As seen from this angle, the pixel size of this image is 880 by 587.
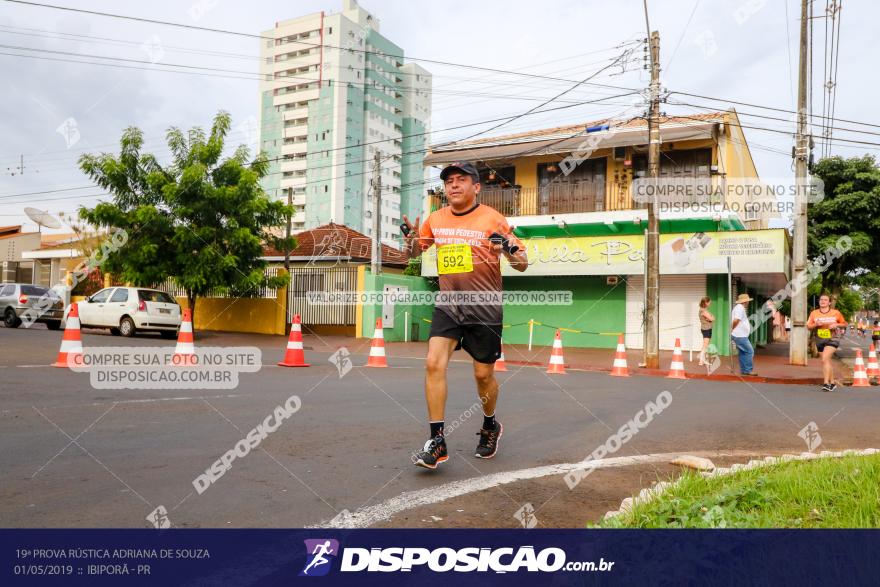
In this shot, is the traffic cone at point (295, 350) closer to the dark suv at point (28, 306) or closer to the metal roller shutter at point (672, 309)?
the dark suv at point (28, 306)

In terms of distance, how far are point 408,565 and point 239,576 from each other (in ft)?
2.02

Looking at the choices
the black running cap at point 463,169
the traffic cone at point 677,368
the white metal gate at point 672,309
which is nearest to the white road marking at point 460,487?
the black running cap at point 463,169

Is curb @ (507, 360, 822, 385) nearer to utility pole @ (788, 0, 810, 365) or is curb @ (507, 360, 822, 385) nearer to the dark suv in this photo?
utility pole @ (788, 0, 810, 365)

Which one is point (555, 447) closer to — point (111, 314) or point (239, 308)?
point (111, 314)

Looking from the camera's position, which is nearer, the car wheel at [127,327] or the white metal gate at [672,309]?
the car wheel at [127,327]

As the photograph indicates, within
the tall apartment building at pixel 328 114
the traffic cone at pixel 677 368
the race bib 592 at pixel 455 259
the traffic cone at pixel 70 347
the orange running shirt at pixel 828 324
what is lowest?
the traffic cone at pixel 677 368

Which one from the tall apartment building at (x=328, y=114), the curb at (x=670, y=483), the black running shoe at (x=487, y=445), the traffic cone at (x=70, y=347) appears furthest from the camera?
the tall apartment building at (x=328, y=114)

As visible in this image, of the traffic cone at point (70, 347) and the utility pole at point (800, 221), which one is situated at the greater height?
the utility pole at point (800, 221)

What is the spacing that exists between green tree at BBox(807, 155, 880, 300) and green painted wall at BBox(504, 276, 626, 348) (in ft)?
26.4

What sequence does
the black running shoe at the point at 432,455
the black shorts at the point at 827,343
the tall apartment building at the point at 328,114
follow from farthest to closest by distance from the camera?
the tall apartment building at the point at 328,114 → the black shorts at the point at 827,343 → the black running shoe at the point at 432,455

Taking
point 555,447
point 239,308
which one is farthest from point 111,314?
point 555,447

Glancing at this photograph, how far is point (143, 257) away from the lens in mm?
20750

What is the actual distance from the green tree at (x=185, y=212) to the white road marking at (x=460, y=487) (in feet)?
58.7

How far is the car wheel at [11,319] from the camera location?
21375 mm
